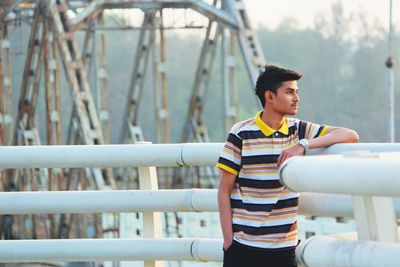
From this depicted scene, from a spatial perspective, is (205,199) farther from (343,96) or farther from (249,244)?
(343,96)

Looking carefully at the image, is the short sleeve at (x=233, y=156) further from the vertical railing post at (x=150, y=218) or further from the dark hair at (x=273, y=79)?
the vertical railing post at (x=150, y=218)

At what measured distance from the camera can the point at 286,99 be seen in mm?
5137

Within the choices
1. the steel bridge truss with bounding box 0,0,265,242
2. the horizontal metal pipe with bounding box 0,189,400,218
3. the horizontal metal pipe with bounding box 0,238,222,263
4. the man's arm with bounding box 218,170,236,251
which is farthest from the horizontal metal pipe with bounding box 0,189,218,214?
the steel bridge truss with bounding box 0,0,265,242

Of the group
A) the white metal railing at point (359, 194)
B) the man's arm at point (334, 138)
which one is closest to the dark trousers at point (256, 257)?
the man's arm at point (334, 138)

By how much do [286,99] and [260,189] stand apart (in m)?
0.33

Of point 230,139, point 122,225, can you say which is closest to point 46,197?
point 230,139

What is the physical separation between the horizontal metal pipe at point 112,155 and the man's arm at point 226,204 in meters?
0.36

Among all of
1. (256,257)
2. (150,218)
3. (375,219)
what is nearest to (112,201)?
(150,218)

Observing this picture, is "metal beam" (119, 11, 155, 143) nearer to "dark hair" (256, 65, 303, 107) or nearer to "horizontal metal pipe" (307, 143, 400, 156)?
"dark hair" (256, 65, 303, 107)

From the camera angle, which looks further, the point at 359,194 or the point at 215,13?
the point at 215,13

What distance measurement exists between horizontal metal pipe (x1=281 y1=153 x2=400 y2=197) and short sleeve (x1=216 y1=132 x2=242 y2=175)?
123 centimetres

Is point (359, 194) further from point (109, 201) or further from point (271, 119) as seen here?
point (109, 201)

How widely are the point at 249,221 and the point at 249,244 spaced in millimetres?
77

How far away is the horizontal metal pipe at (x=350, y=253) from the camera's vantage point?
11.8 feet
